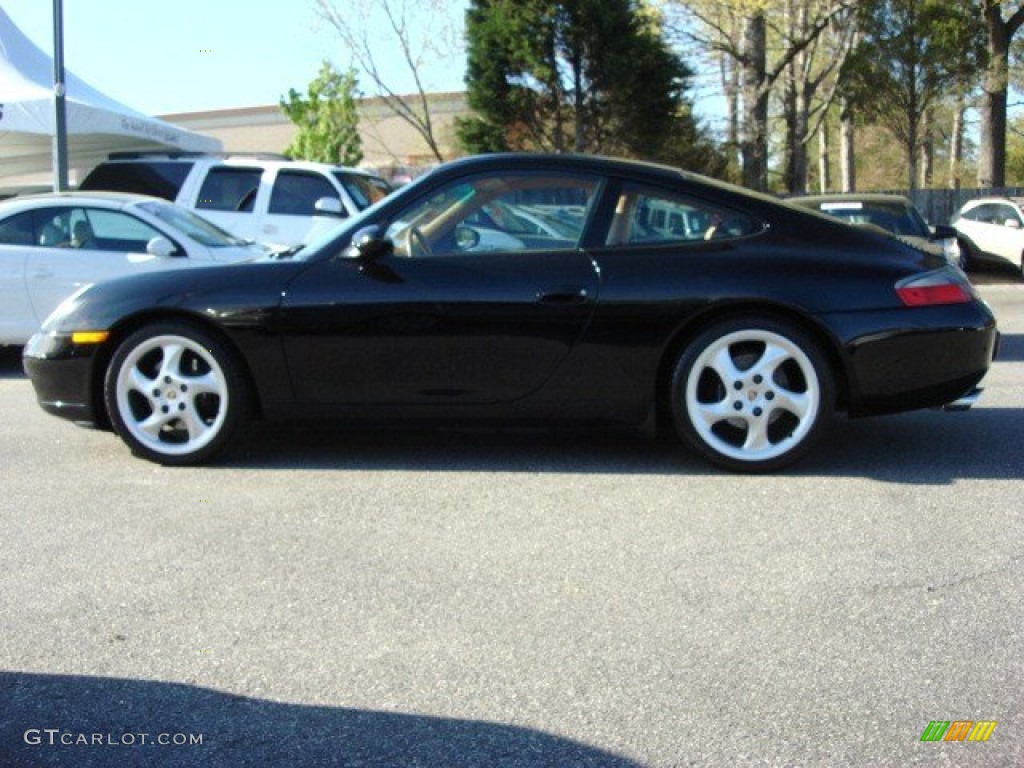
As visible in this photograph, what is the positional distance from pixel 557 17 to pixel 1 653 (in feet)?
70.8

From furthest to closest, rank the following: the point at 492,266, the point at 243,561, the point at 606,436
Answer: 1. the point at 606,436
2. the point at 492,266
3. the point at 243,561

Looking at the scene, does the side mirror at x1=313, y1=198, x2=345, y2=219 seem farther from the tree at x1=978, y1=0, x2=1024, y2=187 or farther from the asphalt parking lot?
the tree at x1=978, y1=0, x2=1024, y2=187

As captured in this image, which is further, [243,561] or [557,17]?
[557,17]

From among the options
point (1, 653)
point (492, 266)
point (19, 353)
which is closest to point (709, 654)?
point (1, 653)

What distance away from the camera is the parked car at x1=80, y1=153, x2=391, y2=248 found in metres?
12.2

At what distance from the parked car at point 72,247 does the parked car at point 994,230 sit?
45.3 ft

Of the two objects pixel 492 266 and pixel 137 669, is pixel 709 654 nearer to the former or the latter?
pixel 137 669

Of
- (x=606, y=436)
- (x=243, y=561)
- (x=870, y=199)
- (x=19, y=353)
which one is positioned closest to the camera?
(x=243, y=561)

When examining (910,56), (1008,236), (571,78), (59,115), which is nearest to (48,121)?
(59,115)

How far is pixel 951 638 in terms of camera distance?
3482mm

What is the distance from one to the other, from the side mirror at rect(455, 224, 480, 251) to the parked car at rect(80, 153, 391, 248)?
22.1ft

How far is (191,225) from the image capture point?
9.59 meters

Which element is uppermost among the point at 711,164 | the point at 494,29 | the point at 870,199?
the point at 494,29

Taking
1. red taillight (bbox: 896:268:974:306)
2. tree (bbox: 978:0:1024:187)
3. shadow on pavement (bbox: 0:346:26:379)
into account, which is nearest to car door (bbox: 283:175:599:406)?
red taillight (bbox: 896:268:974:306)
